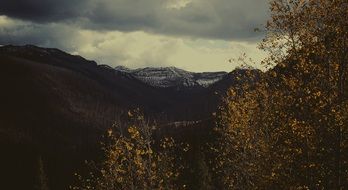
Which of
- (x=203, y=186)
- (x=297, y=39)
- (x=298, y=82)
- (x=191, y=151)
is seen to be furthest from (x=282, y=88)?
(x=191, y=151)

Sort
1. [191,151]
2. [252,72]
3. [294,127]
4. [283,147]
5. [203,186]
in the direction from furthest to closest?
[191,151]
[203,186]
[252,72]
[283,147]
[294,127]

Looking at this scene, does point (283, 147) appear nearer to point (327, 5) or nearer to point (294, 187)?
point (294, 187)

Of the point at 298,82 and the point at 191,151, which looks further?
the point at 191,151

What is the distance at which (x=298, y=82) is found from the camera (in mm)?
23500

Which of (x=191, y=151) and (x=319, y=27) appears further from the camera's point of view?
(x=191, y=151)

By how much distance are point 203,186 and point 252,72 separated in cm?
5860

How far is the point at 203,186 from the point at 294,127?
63.6 meters

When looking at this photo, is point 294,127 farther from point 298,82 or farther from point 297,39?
point 297,39


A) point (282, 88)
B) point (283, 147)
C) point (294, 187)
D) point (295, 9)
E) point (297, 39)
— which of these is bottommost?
point (294, 187)

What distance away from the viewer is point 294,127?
2139 cm

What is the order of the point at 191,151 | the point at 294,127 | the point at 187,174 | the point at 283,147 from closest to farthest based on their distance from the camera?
1. the point at 294,127
2. the point at 283,147
3. the point at 187,174
4. the point at 191,151

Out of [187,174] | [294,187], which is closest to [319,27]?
[294,187]

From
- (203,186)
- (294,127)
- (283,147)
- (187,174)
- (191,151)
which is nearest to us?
(294,127)

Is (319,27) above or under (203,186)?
above
